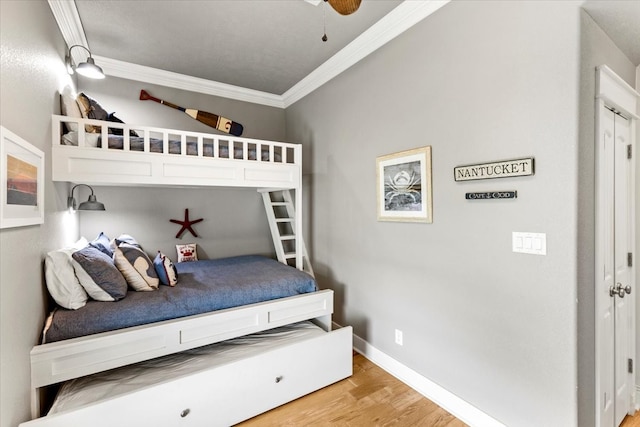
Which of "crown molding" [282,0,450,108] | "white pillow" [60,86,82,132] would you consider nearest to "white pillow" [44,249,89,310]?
"white pillow" [60,86,82,132]

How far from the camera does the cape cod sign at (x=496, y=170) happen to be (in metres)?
1.45

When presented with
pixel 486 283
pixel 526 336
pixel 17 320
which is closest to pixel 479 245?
pixel 486 283

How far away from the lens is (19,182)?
3.92ft

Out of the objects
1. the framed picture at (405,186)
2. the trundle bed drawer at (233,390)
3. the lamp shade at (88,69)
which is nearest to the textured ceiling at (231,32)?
the lamp shade at (88,69)

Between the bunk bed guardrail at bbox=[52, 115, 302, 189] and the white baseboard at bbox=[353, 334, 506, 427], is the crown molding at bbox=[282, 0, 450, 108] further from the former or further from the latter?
the white baseboard at bbox=[353, 334, 506, 427]

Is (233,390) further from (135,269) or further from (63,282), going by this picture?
(63,282)

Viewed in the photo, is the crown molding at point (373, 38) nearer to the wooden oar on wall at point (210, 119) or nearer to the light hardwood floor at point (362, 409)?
the wooden oar on wall at point (210, 119)

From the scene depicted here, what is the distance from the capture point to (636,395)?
1.89m

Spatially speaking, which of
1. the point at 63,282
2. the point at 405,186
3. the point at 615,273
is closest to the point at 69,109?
the point at 63,282

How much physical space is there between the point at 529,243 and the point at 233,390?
1954 millimetres

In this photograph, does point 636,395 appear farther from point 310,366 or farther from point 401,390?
point 310,366

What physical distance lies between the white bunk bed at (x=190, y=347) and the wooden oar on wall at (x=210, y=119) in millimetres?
1126

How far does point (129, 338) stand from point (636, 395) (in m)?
Answer: 3.33

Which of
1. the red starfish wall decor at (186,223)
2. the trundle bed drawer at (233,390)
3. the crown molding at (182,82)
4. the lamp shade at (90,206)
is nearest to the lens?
the trundle bed drawer at (233,390)
